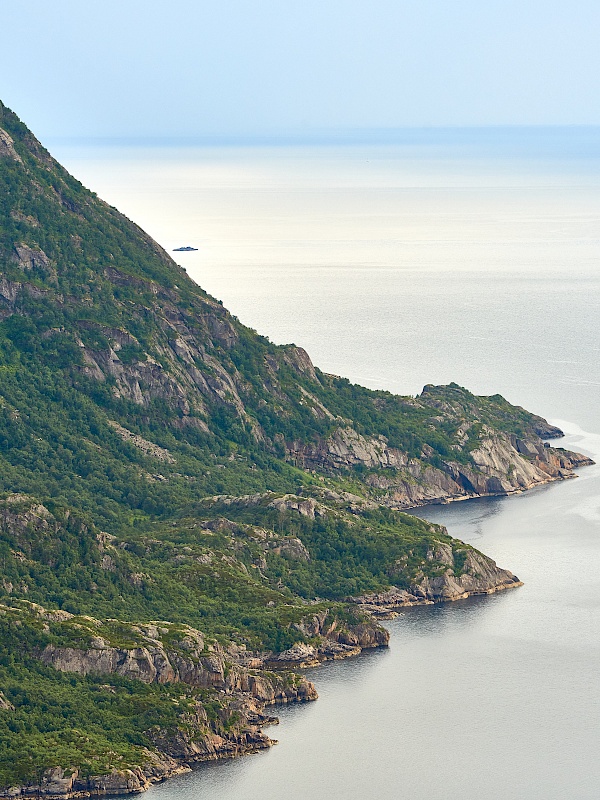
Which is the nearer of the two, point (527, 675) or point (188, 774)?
point (188, 774)

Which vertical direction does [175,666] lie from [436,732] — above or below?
above

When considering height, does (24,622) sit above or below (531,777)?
above

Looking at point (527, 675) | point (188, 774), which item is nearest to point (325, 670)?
point (527, 675)

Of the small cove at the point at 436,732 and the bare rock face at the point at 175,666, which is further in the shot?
the bare rock face at the point at 175,666

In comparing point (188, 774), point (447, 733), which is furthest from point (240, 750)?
point (447, 733)

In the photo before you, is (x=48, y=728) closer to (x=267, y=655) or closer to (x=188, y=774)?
(x=188, y=774)

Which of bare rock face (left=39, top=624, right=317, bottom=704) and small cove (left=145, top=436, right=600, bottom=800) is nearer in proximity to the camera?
small cove (left=145, top=436, right=600, bottom=800)

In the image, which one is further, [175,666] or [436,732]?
[175,666]

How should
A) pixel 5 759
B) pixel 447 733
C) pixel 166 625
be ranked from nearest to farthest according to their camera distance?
pixel 5 759
pixel 447 733
pixel 166 625

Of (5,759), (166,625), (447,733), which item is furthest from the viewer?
(166,625)
